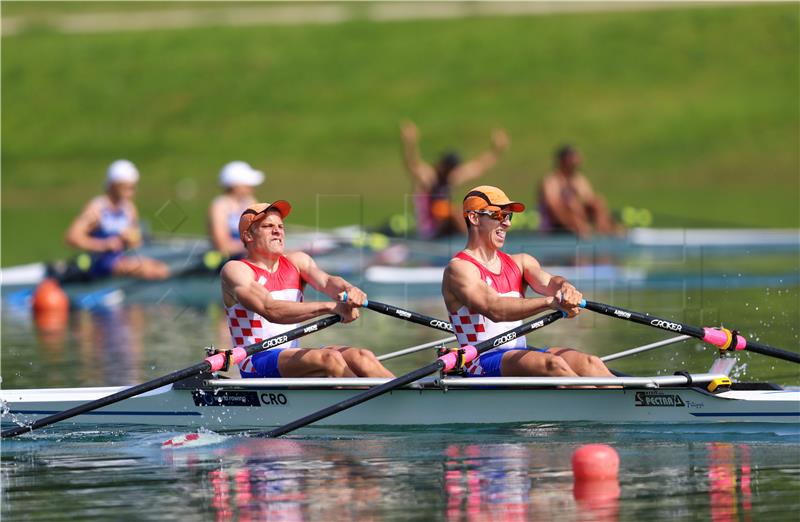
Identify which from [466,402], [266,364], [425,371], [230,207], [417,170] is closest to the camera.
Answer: [425,371]

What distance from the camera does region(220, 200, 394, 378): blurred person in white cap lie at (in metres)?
11.9

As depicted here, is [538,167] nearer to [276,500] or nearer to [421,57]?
[421,57]

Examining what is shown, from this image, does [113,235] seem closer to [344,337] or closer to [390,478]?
[344,337]

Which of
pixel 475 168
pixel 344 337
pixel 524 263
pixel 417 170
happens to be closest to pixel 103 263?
pixel 344 337

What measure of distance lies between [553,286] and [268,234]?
6.87 ft

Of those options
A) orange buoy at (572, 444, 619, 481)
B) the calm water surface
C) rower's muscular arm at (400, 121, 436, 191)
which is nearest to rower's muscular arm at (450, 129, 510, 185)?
rower's muscular arm at (400, 121, 436, 191)

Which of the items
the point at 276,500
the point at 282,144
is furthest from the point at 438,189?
the point at 282,144

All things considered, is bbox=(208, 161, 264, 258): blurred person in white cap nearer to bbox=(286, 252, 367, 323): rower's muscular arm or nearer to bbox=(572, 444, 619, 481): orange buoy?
bbox=(286, 252, 367, 323): rower's muscular arm

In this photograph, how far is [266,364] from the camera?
1205 centimetres

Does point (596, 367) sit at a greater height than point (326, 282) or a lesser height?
lesser

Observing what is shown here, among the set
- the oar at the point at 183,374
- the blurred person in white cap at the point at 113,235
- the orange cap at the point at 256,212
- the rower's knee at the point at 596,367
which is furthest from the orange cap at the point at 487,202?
the blurred person in white cap at the point at 113,235

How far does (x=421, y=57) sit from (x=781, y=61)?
12424mm

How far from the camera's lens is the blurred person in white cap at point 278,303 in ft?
38.9

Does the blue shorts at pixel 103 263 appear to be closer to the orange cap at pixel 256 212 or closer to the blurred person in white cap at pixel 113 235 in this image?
the blurred person in white cap at pixel 113 235
